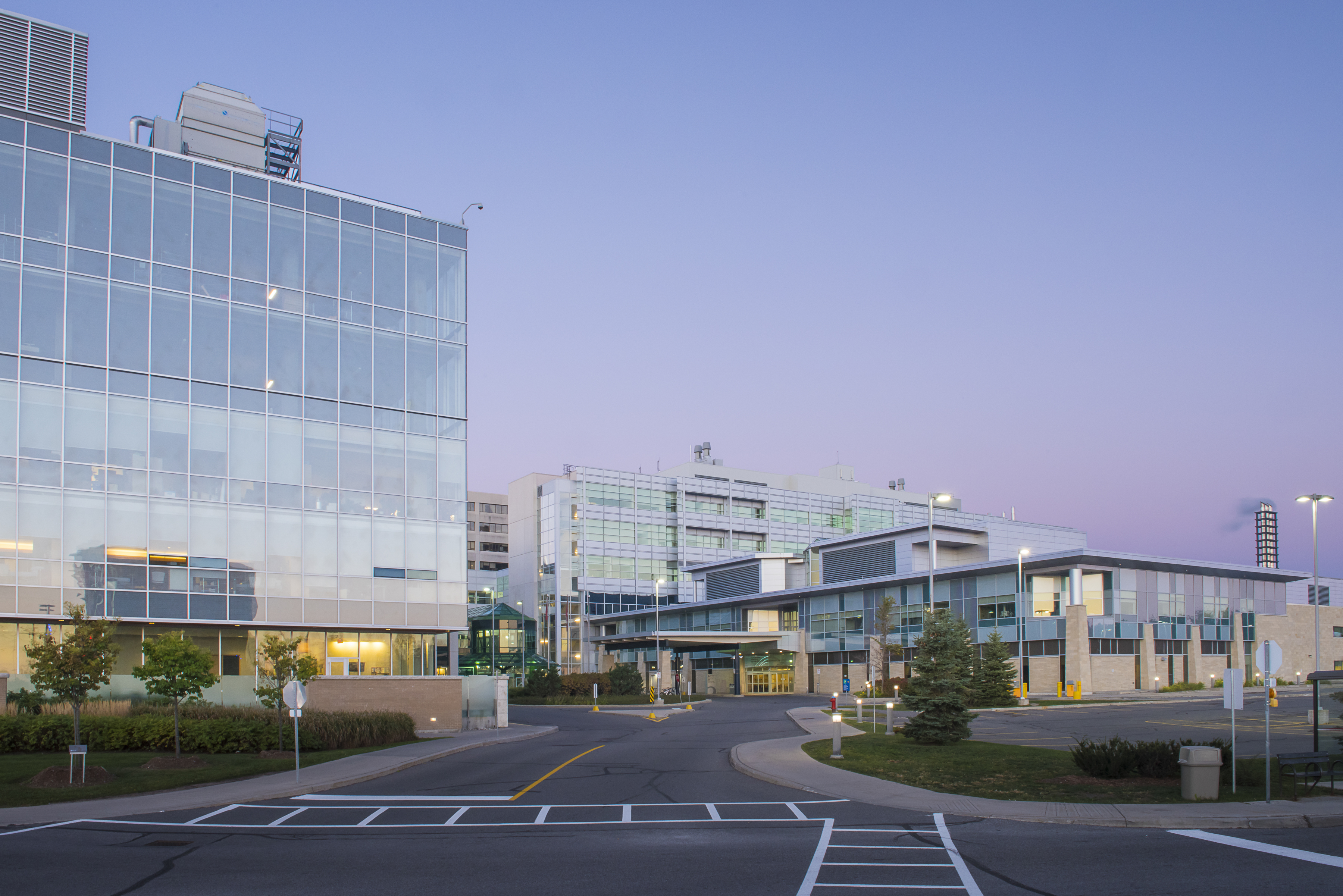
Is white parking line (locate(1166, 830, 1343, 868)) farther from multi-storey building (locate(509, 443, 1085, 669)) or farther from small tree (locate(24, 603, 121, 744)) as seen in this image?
multi-storey building (locate(509, 443, 1085, 669))

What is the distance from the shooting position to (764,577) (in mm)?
97562

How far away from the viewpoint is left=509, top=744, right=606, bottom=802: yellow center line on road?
21.5m

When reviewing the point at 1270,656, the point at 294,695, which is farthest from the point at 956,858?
the point at 294,695

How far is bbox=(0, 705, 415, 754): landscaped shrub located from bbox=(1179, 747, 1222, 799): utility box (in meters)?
22.1

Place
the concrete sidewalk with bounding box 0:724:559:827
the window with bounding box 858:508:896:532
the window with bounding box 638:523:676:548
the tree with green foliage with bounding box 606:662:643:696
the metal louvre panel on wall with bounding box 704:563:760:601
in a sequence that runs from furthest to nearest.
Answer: the window with bounding box 858:508:896:532 → the window with bounding box 638:523:676:548 → the metal louvre panel on wall with bounding box 704:563:760:601 → the tree with green foliage with bounding box 606:662:643:696 → the concrete sidewalk with bounding box 0:724:559:827

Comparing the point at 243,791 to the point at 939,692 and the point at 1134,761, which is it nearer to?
the point at 1134,761

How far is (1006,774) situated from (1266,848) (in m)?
8.46

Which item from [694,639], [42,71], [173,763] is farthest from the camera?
[694,639]

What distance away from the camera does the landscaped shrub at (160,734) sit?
98.3ft

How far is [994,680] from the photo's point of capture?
53.5 meters

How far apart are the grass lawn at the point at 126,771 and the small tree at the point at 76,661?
5.57 feet

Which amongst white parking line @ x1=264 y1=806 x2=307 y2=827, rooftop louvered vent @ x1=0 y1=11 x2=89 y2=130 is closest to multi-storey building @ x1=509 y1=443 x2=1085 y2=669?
rooftop louvered vent @ x1=0 y1=11 x2=89 y2=130

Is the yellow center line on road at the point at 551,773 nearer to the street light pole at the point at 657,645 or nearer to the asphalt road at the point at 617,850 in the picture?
the asphalt road at the point at 617,850

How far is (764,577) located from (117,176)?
69030 mm
